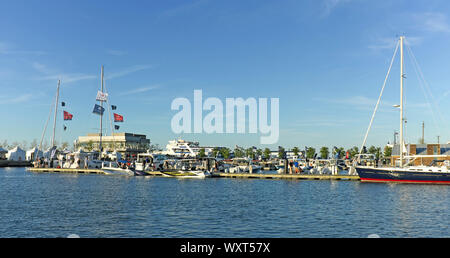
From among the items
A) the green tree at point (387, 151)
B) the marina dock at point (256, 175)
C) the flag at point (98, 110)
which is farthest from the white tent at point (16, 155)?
the green tree at point (387, 151)

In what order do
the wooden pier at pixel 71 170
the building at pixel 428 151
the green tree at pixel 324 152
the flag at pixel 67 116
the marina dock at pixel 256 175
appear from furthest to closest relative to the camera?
the green tree at pixel 324 152
the flag at pixel 67 116
the building at pixel 428 151
the wooden pier at pixel 71 170
the marina dock at pixel 256 175

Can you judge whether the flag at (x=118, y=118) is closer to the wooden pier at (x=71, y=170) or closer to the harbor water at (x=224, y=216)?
the wooden pier at (x=71, y=170)

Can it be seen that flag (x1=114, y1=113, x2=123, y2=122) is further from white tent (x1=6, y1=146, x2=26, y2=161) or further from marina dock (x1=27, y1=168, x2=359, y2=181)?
white tent (x1=6, y1=146, x2=26, y2=161)

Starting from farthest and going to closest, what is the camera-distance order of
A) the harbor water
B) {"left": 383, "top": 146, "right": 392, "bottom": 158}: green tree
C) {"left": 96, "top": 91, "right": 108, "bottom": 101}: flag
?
{"left": 383, "top": 146, "right": 392, "bottom": 158}: green tree
{"left": 96, "top": 91, "right": 108, "bottom": 101}: flag
the harbor water

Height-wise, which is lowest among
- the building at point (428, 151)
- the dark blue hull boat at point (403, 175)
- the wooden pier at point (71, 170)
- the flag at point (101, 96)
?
the wooden pier at point (71, 170)

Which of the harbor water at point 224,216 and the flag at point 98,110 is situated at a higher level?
the flag at point 98,110

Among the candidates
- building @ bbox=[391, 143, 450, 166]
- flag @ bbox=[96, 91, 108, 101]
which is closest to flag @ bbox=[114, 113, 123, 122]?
flag @ bbox=[96, 91, 108, 101]

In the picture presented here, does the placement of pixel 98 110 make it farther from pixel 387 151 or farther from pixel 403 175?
pixel 387 151

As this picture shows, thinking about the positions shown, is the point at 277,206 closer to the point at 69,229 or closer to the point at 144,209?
the point at 144,209

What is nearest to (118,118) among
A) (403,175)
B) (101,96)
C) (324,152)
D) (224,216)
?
(101,96)

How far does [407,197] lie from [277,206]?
1818cm

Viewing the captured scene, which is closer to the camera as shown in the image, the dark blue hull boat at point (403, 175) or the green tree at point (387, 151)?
the dark blue hull boat at point (403, 175)

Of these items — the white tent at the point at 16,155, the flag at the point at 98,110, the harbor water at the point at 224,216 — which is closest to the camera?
the harbor water at the point at 224,216

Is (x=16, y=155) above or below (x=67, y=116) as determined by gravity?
below
